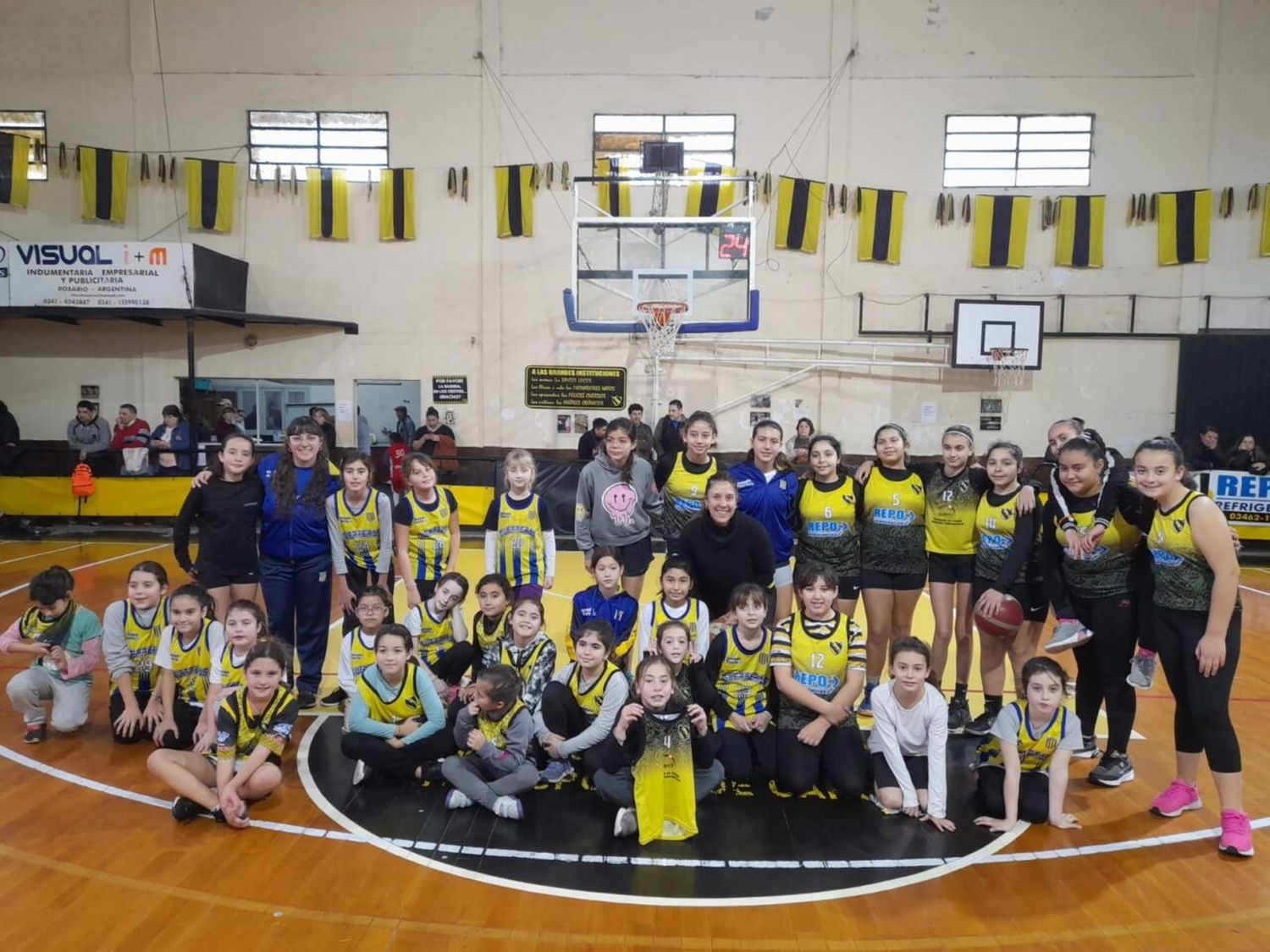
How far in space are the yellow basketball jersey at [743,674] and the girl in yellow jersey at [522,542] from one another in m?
1.37

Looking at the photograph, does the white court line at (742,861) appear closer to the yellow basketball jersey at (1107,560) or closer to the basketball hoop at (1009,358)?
the yellow basketball jersey at (1107,560)

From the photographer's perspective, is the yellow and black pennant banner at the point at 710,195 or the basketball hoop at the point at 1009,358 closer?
the yellow and black pennant banner at the point at 710,195

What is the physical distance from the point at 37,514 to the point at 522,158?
9.05 meters

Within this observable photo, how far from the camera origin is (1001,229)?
13.4 m

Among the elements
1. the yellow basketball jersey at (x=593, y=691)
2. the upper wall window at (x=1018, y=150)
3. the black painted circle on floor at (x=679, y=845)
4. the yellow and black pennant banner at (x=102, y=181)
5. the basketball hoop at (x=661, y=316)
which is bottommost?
A: the black painted circle on floor at (x=679, y=845)

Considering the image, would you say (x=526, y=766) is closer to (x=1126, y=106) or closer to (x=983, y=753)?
(x=983, y=753)

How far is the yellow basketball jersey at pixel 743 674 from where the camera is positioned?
4363 mm

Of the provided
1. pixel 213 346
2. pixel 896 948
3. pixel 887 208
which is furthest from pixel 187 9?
pixel 896 948

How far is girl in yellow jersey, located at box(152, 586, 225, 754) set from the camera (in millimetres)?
4461

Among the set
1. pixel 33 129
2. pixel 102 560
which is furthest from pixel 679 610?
pixel 33 129

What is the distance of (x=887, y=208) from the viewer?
530 inches

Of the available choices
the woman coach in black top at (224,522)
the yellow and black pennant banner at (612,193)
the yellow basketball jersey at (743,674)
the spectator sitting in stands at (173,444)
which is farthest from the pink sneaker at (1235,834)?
the spectator sitting in stands at (173,444)

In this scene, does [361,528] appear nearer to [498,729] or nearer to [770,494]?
[498,729]

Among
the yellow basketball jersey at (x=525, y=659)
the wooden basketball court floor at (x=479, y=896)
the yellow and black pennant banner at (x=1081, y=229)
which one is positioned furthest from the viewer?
the yellow and black pennant banner at (x=1081, y=229)
